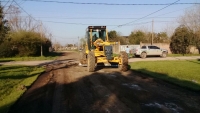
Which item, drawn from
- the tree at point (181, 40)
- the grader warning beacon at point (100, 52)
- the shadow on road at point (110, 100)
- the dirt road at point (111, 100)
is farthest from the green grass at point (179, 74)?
the tree at point (181, 40)

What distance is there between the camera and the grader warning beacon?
16.2 m

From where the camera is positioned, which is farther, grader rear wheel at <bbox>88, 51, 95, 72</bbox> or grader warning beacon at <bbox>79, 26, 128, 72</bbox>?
grader warning beacon at <bbox>79, 26, 128, 72</bbox>

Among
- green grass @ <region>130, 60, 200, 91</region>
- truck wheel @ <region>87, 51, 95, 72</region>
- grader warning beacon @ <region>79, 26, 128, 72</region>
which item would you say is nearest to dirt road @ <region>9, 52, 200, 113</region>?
green grass @ <region>130, 60, 200, 91</region>

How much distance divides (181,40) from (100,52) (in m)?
25.7

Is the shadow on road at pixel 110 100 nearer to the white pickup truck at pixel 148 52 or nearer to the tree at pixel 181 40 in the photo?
the white pickup truck at pixel 148 52

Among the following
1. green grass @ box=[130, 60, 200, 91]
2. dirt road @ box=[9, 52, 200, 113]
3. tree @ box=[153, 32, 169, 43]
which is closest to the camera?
dirt road @ box=[9, 52, 200, 113]

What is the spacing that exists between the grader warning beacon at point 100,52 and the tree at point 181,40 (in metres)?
24.3

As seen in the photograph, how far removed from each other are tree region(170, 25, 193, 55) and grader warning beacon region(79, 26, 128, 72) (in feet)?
79.9

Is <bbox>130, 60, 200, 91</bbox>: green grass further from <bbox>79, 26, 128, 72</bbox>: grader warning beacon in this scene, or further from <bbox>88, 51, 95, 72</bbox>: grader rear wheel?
<bbox>88, 51, 95, 72</bbox>: grader rear wheel

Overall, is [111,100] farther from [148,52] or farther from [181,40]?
[181,40]

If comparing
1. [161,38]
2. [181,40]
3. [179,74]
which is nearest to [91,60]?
[179,74]

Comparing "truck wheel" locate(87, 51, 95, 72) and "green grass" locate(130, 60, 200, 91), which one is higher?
"truck wheel" locate(87, 51, 95, 72)

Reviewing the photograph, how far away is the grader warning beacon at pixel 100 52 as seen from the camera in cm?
1616

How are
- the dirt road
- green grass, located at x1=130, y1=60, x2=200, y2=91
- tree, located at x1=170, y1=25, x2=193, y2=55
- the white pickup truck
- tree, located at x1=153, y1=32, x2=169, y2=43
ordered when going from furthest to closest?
tree, located at x1=153, y1=32, x2=169, y2=43, tree, located at x1=170, y1=25, x2=193, y2=55, the white pickup truck, green grass, located at x1=130, y1=60, x2=200, y2=91, the dirt road
